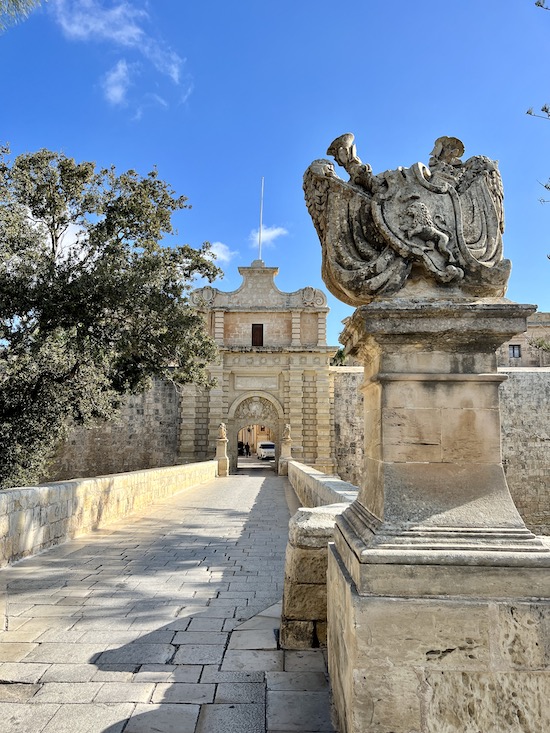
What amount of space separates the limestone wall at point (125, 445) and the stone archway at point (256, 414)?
9.37 feet

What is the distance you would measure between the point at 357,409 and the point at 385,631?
74.4 ft

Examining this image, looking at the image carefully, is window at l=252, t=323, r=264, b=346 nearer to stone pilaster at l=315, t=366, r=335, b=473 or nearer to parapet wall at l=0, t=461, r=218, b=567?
stone pilaster at l=315, t=366, r=335, b=473

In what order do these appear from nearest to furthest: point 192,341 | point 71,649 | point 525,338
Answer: point 71,649
point 192,341
point 525,338

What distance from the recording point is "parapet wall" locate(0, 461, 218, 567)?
15.6ft

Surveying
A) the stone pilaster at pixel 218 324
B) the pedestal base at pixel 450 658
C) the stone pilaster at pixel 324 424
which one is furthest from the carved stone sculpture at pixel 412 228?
the stone pilaster at pixel 218 324

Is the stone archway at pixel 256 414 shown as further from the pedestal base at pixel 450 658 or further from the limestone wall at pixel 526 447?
the pedestal base at pixel 450 658

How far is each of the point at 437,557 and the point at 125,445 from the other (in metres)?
23.9

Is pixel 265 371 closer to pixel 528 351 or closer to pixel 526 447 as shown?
pixel 526 447

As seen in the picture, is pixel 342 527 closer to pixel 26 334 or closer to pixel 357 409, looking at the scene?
pixel 26 334

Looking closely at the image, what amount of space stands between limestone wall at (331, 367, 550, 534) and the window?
659 centimetres

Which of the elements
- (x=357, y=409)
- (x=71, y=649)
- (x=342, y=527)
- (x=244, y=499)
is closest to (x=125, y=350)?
(x=244, y=499)

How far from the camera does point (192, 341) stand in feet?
40.0

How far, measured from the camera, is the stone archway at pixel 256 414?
24297mm

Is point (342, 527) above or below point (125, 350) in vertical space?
below
